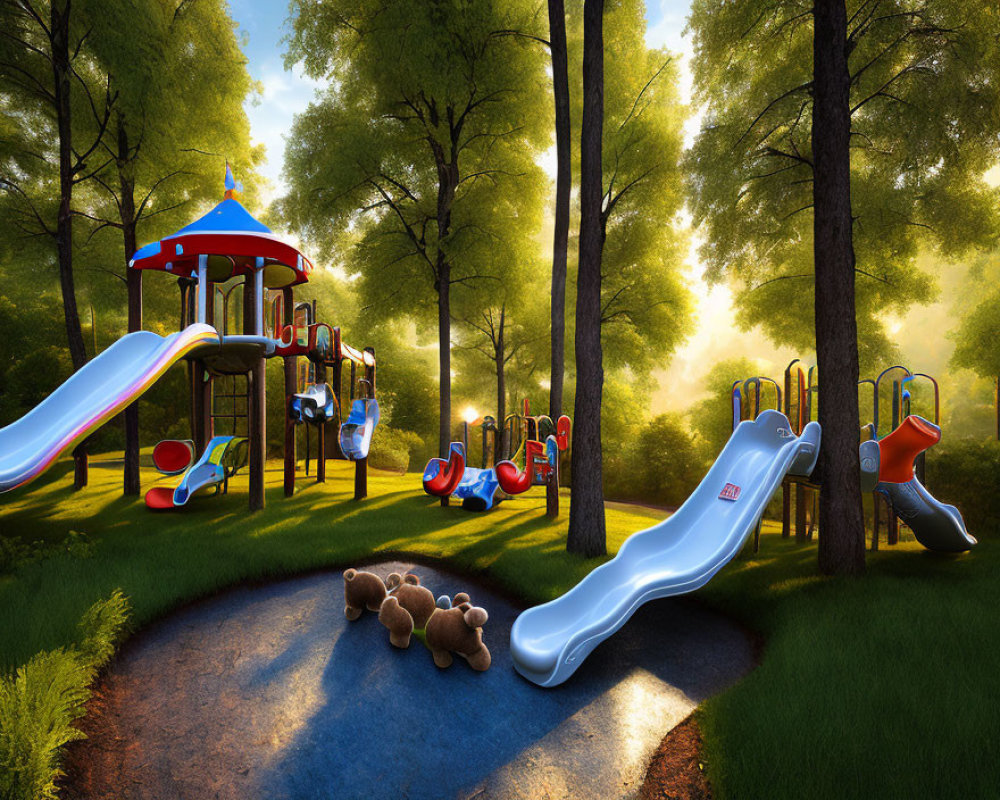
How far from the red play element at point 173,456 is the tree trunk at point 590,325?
674 cm

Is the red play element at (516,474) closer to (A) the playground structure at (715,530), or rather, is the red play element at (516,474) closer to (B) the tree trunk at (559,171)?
(B) the tree trunk at (559,171)

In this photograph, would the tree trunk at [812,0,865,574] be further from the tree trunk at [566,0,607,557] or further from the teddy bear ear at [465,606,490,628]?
the teddy bear ear at [465,606,490,628]

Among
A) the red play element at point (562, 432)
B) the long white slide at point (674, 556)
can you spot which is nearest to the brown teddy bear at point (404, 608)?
the long white slide at point (674, 556)

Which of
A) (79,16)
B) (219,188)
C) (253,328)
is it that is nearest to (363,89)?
(219,188)

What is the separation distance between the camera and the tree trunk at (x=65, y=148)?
848 cm

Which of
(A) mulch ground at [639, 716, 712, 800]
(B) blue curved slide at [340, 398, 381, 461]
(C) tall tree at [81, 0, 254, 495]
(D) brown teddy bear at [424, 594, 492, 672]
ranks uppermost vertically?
(C) tall tree at [81, 0, 254, 495]

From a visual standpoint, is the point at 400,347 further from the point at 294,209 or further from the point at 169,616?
the point at 169,616

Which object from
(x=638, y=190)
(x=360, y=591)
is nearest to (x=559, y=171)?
(x=638, y=190)

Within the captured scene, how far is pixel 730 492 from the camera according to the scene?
5816 mm

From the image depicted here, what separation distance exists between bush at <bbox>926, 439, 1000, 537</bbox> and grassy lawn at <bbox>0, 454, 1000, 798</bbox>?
9.04 ft

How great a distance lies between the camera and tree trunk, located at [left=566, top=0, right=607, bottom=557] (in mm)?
6555

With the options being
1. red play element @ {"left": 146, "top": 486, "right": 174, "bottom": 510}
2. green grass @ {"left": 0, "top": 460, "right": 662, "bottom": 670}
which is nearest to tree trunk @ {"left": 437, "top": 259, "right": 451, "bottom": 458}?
green grass @ {"left": 0, "top": 460, "right": 662, "bottom": 670}

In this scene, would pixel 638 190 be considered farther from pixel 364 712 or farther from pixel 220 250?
pixel 364 712

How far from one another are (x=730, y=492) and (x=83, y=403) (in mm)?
7623
